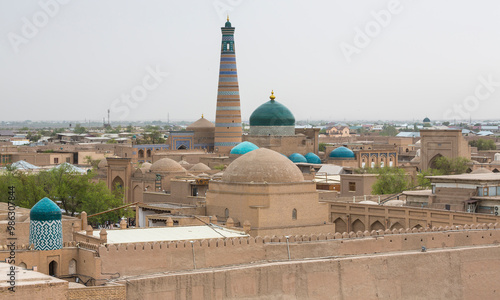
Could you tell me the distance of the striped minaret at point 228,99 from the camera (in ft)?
201

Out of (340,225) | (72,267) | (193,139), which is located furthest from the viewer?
(193,139)

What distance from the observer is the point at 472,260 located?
28.0 m

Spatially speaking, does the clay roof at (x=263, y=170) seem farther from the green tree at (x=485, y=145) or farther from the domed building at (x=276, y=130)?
the green tree at (x=485, y=145)

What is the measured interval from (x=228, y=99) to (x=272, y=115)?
6.34 m

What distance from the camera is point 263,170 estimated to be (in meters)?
29.5

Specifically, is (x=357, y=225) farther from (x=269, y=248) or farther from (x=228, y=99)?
(x=228, y=99)

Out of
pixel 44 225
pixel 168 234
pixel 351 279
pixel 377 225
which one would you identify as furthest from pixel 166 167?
pixel 44 225

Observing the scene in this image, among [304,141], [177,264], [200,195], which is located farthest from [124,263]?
[304,141]

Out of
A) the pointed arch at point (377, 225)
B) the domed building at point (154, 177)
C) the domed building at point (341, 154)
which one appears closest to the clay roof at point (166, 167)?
the domed building at point (154, 177)

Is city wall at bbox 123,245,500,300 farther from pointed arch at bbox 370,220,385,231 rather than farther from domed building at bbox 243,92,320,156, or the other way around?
domed building at bbox 243,92,320,156

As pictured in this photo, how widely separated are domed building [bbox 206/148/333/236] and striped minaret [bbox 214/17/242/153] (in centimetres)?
3104

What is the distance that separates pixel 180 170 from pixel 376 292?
809 inches

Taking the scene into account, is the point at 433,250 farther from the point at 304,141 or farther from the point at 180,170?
the point at 304,141

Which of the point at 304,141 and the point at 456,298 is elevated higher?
the point at 304,141
